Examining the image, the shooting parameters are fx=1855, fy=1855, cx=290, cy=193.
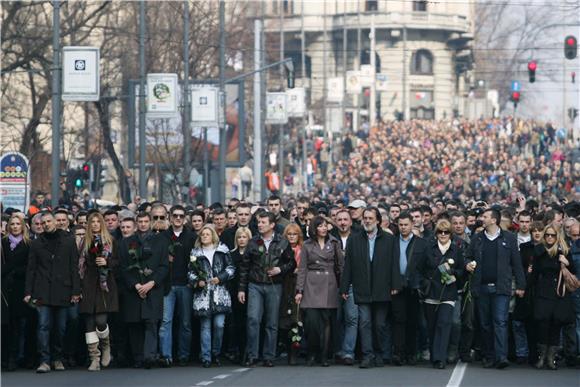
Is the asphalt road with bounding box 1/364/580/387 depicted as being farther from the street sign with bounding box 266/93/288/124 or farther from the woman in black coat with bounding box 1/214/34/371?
the street sign with bounding box 266/93/288/124

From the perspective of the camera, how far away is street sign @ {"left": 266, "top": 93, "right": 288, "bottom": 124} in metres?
65.2

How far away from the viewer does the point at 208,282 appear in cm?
2150

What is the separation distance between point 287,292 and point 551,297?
3095 mm

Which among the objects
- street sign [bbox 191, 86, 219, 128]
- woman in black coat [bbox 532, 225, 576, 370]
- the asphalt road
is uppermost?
street sign [bbox 191, 86, 219, 128]

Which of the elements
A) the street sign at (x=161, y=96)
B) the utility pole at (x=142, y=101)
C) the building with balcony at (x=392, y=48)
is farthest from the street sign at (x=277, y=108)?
the building with balcony at (x=392, y=48)

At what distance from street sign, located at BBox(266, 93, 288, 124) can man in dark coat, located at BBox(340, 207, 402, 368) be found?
4375cm

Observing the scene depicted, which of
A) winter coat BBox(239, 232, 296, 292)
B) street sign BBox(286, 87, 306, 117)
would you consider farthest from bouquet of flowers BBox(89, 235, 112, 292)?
street sign BBox(286, 87, 306, 117)

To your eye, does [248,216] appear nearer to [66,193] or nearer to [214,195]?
[66,193]

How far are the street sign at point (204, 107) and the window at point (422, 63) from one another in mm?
83188

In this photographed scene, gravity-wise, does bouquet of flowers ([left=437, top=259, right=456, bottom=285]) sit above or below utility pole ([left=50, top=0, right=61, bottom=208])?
below

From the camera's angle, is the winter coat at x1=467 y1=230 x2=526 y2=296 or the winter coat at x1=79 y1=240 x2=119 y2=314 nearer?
the winter coat at x1=79 y1=240 x2=119 y2=314

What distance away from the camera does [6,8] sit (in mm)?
47875

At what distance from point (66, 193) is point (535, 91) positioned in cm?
11241

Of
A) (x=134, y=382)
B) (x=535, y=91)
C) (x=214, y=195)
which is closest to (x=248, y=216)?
(x=134, y=382)
